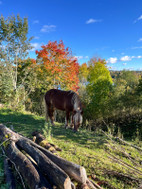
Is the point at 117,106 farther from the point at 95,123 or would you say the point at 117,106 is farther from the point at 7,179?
the point at 7,179

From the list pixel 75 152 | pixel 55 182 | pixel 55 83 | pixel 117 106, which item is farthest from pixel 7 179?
pixel 55 83

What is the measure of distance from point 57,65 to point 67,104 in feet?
24.7

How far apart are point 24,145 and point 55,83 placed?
37.0 feet

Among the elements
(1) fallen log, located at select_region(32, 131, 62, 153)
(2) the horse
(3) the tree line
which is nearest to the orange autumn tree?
(3) the tree line

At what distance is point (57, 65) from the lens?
12.7 m

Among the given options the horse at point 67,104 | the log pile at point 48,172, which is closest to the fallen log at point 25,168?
the log pile at point 48,172

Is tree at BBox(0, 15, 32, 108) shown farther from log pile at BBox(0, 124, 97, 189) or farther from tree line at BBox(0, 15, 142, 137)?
log pile at BBox(0, 124, 97, 189)

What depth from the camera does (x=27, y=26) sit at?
11.7m

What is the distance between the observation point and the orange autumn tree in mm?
12516

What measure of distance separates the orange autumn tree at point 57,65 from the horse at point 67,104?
581 cm

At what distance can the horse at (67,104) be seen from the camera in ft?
19.0

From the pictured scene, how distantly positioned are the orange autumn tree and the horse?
19.1 feet

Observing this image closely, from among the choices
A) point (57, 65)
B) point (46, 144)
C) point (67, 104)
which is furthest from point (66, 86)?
point (46, 144)

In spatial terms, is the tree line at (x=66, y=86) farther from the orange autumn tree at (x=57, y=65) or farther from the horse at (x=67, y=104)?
the horse at (x=67, y=104)
